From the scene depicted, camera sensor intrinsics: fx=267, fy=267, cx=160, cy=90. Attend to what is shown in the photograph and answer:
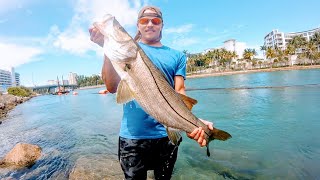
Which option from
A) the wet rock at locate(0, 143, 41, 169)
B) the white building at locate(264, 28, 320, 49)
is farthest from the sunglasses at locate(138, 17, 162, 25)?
the white building at locate(264, 28, 320, 49)

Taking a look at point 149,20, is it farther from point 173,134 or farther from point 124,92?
point 173,134

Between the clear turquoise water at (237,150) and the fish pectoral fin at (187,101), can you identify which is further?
the clear turquoise water at (237,150)

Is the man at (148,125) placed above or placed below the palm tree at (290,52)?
below

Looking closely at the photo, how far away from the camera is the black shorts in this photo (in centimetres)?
361

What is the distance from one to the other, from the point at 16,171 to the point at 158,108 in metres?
9.34

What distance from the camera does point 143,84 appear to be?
3.16 meters

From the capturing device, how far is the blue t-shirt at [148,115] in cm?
359

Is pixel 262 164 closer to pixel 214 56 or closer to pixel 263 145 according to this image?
pixel 263 145

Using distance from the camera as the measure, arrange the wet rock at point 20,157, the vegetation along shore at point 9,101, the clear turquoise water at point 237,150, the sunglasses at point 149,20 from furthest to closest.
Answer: the vegetation along shore at point 9,101
the wet rock at point 20,157
the clear turquoise water at point 237,150
the sunglasses at point 149,20

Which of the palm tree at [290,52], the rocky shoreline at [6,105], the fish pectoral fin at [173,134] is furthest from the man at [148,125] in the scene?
the palm tree at [290,52]

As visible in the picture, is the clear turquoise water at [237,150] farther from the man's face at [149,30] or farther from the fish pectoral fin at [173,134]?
the man's face at [149,30]

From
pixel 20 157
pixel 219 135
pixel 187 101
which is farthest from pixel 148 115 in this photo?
pixel 20 157

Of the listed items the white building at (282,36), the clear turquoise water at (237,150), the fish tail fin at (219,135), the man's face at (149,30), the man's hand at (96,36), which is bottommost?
the clear turquoise water at (237,150)

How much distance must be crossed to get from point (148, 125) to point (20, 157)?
975 cm
